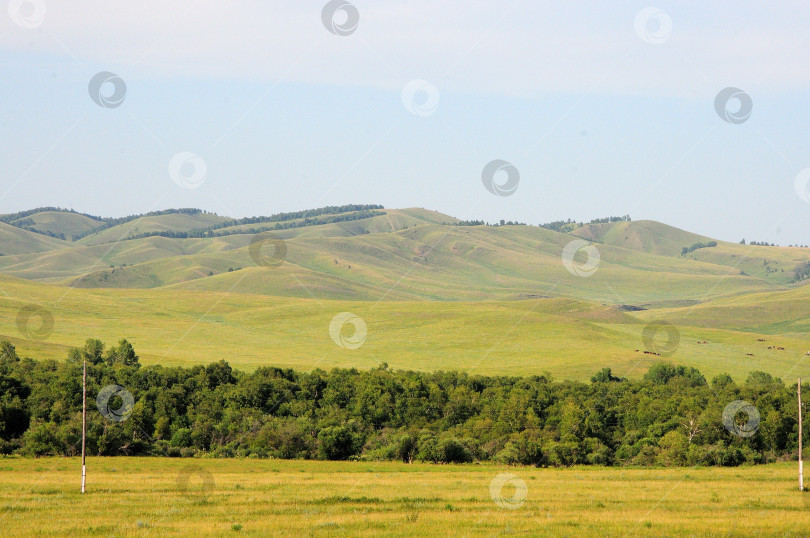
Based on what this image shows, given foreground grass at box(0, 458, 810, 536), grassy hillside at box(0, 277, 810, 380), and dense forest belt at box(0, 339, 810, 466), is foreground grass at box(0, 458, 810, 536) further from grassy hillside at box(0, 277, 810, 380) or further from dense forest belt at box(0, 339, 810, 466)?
grassy hillside at box(0, 277, 810, 380)

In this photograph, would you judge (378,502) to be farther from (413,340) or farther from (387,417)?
(413,340)

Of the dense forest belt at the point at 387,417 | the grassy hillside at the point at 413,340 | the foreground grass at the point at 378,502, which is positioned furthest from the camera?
the grassy hillside at the point at 413,340

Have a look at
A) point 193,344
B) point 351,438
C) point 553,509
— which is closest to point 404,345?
point 193,344

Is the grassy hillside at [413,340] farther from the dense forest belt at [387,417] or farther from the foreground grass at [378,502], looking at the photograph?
the foreground grass at [378,502]

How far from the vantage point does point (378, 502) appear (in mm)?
34938

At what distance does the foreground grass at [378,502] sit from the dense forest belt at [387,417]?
1102cm

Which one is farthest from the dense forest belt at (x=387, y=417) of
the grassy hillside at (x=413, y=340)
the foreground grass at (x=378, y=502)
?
the grassy hillside at (x=413, y=340)

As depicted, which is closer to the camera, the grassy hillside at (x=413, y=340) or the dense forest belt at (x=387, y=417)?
the dense forest belt at (x=387, y=417)

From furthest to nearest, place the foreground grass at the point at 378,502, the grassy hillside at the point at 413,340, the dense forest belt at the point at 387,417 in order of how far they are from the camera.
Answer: the grassy hillside at the point at 413,340, the dense forest belt at the point at 387,417, the foreground grass at the point at 378,502

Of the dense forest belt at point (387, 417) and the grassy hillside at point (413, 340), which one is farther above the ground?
the grassy hillside at point (413, 340)

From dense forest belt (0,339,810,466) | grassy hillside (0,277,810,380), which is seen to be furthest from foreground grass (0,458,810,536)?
grassy hillside (0,277,810,380)

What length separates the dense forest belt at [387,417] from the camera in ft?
207

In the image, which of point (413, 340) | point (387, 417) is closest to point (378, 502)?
point (387, 417)

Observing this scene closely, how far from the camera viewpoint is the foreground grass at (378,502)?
28.1 m
